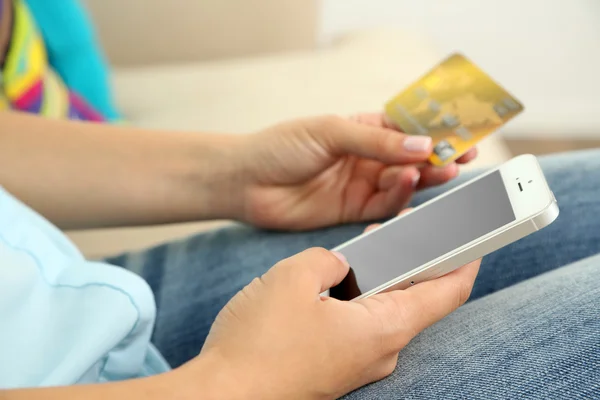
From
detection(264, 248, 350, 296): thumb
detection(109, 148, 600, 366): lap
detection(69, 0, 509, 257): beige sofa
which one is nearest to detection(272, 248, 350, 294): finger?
detection(264, 248, 350, 296): thumb

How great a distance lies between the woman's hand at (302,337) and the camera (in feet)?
1.10

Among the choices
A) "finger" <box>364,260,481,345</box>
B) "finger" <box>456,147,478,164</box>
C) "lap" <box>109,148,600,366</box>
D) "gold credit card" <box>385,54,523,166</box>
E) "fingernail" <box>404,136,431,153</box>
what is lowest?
"lap" <box>109,148,600,366</box>

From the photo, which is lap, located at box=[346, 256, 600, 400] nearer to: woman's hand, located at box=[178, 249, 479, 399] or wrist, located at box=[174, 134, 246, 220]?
woman's hand, located at box=[178, 249, 479, 399]

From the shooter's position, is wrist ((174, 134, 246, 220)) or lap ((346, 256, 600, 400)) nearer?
lap ((346, 256, 600, 400))

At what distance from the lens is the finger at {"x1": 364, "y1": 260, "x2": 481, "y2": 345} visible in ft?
1.20

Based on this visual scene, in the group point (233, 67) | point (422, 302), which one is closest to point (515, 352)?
point (422, 302)

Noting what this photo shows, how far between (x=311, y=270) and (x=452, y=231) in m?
0.14

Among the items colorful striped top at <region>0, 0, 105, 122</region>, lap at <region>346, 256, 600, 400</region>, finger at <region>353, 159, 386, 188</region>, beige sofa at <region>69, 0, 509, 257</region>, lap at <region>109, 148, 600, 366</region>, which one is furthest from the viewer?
beige sofa at <region>69, 0, 509, 257</region>

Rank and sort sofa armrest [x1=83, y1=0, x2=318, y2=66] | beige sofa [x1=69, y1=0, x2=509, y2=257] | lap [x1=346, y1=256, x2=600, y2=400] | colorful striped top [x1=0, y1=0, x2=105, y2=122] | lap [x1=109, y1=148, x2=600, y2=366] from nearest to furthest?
lap [x1=346, y1=256, x2=600, y2=400] < lap [x1=109, y1=148, x2=600, y2=366] < colorful striped top [x1=0, y1=0, x2=105, y2=122] < beige sofa [x1=69, y1=0, x2=509, y2=257] < sofa armrest [x1=83, y1=0, x2=318, y2=66]

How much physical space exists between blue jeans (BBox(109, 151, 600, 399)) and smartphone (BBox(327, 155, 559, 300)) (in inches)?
1.9

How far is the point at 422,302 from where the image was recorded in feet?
1.24

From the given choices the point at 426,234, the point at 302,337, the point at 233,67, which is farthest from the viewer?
the point at 233,67

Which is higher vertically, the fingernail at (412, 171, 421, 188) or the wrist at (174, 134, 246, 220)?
the fingernail at (412, 171, 421, 188)

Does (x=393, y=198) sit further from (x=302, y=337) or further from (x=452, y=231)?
(x=302, y=337)
